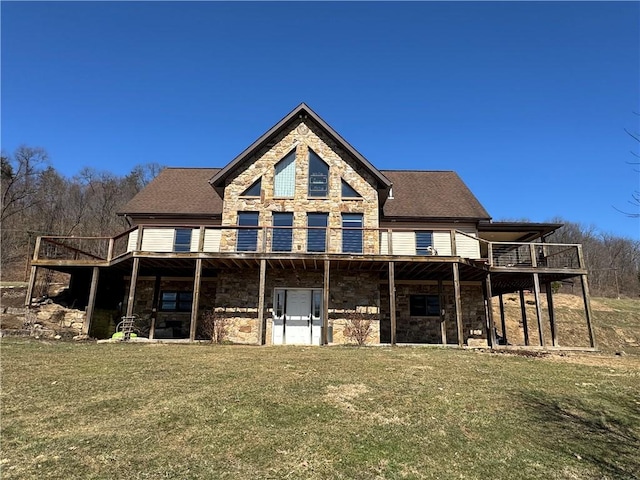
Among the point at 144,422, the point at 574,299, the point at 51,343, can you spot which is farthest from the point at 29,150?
the point at 574,299

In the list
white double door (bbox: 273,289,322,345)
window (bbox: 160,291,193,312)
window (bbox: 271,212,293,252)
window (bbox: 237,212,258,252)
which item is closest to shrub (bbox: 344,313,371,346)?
white double door (bbox: 273,289,322,345)

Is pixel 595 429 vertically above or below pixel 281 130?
below

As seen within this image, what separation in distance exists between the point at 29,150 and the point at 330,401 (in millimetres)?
48521

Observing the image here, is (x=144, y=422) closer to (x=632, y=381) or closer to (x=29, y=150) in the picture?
(x=632, y=381)

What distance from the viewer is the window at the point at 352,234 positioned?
1767 centimetres

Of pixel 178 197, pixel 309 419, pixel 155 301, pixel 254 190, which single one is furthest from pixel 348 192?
pixel 309 419

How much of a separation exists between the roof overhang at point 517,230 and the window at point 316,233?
809 centimetres

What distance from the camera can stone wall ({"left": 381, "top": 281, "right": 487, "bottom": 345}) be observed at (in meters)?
19.0

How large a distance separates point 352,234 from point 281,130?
6116mm

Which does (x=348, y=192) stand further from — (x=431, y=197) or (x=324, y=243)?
(x=431, y=197)

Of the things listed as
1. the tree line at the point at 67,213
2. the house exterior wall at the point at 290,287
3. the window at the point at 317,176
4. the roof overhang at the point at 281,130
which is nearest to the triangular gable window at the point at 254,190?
the roof overhang at the point at 281,130

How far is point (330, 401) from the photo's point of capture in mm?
7531

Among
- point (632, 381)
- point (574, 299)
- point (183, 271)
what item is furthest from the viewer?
point (574, 299)

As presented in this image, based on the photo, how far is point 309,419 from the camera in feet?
21.8
